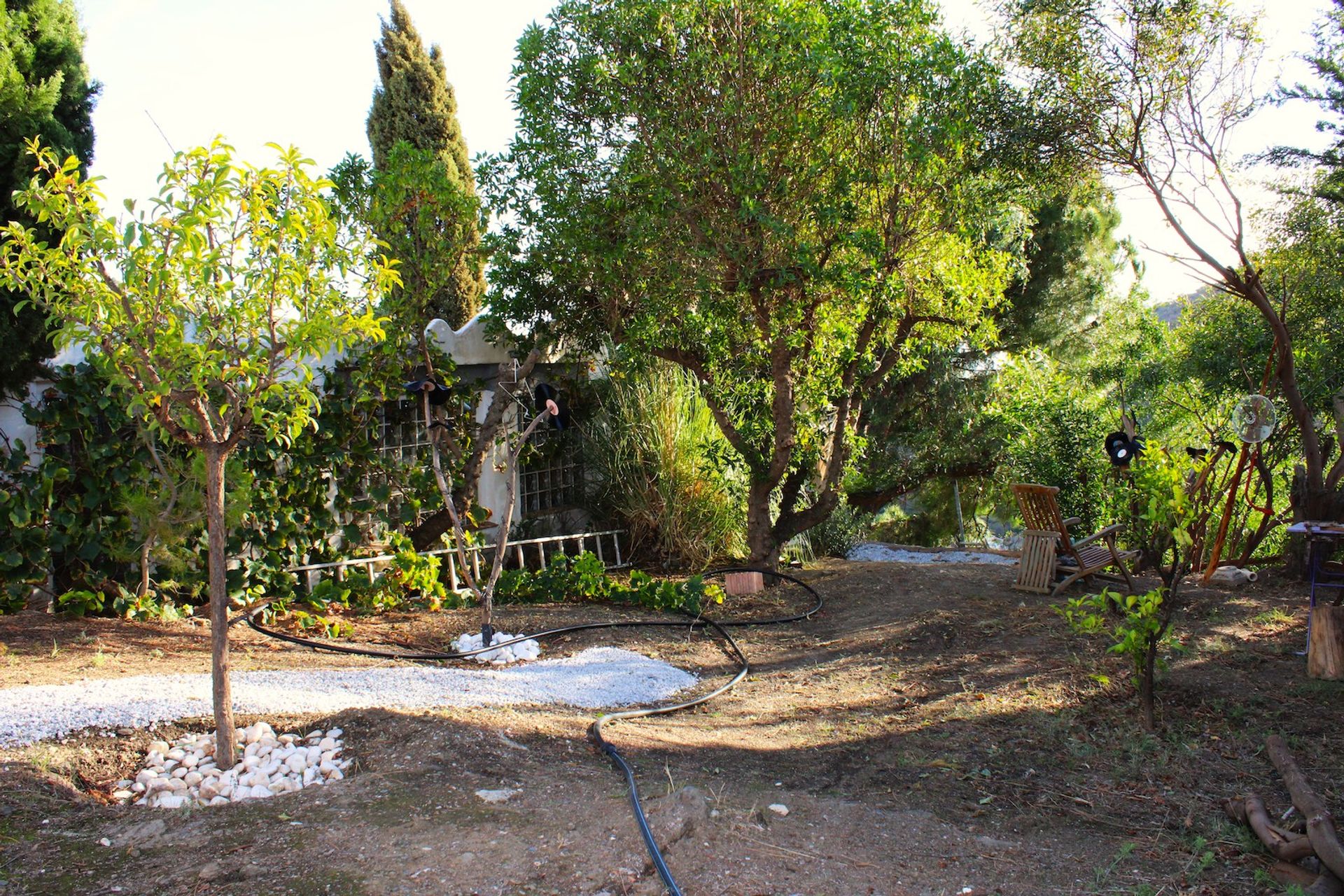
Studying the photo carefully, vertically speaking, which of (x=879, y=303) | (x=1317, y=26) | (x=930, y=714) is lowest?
(x=930, y=714)

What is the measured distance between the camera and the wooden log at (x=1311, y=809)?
8.63ft

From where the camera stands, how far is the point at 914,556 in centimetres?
1079

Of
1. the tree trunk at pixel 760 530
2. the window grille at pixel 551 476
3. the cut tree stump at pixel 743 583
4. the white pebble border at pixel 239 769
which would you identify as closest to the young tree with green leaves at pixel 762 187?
the tree trunk at pixel 760 530

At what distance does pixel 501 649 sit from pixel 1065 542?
4.10 metres

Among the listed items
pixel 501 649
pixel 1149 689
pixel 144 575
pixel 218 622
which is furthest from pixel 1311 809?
pixel 144 575

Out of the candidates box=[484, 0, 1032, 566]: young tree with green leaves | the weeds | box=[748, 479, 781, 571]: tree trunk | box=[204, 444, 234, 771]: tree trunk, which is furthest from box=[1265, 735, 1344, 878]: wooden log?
box=[748, 479, 781, 571]: tree trunk

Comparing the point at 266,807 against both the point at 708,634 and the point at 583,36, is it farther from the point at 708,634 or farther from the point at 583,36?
the point at 583,36

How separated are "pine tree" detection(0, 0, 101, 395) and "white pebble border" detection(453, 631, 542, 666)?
311 centimetres

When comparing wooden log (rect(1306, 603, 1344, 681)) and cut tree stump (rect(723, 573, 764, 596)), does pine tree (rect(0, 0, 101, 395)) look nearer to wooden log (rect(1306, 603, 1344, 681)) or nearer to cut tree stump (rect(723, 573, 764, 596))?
cut tree stump (rect(723, 573, 764, 596))

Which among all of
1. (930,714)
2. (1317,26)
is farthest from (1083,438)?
(930,714)

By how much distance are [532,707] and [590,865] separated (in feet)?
6.11

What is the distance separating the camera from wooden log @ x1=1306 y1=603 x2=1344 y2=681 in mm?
4410

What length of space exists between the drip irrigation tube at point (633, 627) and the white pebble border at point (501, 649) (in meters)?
0.04

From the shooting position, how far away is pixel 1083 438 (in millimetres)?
9359
